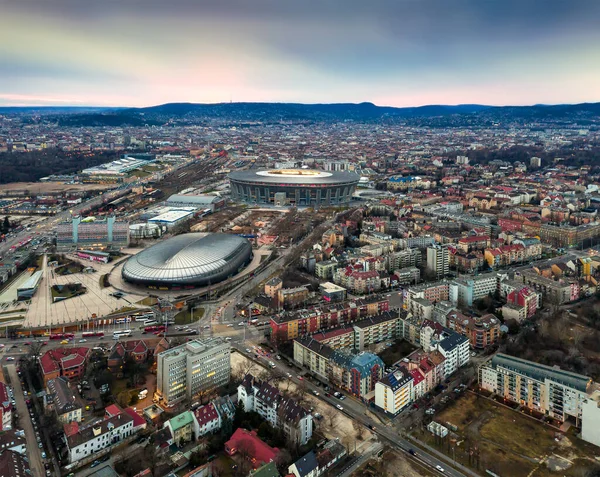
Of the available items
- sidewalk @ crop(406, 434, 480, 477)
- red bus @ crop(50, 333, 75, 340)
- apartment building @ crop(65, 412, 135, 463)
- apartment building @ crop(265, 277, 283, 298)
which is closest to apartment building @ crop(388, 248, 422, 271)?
apartment building @ crop(265, 277, 283, 298)

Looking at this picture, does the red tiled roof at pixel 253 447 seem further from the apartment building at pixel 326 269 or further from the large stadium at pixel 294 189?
the large stadium at pixel 294 189

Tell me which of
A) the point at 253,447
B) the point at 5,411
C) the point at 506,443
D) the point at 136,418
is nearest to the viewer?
the point at 253,447

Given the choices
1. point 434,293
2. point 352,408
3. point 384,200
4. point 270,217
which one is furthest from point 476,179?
point 352,408

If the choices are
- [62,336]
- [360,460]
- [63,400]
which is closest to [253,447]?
[360,460]

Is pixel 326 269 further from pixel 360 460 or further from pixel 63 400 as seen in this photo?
pixel 63 400

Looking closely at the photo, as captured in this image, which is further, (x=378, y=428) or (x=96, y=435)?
(x=378, y=428)
